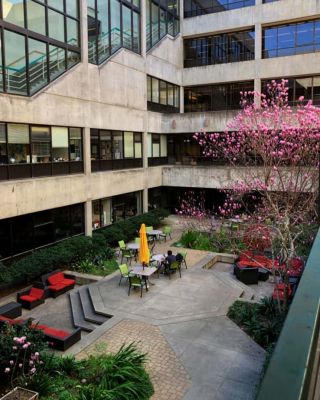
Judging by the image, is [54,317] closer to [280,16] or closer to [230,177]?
[230,177]

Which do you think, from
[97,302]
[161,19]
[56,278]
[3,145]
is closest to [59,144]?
[3,145]

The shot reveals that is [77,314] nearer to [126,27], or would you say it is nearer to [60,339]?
[60,339]

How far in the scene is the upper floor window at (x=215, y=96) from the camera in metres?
32.8

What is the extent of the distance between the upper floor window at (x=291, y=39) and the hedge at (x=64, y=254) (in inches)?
688

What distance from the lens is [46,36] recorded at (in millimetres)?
19109

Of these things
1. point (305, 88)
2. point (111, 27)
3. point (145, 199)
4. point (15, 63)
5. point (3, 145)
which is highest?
point (111, 27)

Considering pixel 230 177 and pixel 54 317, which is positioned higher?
pixel 230 177

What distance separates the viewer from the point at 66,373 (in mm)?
10141

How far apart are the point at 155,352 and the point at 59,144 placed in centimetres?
1275

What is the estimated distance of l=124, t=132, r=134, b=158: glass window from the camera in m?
27.2

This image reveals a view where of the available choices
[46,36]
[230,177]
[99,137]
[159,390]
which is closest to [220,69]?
[230,177]

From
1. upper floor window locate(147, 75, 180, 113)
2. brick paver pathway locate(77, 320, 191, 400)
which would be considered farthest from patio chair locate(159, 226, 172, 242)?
brick paver pathway locate(77, 320, 191, 400)

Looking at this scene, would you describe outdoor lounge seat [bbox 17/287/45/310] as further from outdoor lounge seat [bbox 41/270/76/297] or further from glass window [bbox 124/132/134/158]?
glass window [bbox 124/132/134/158]

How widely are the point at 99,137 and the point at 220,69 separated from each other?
1362 cm
